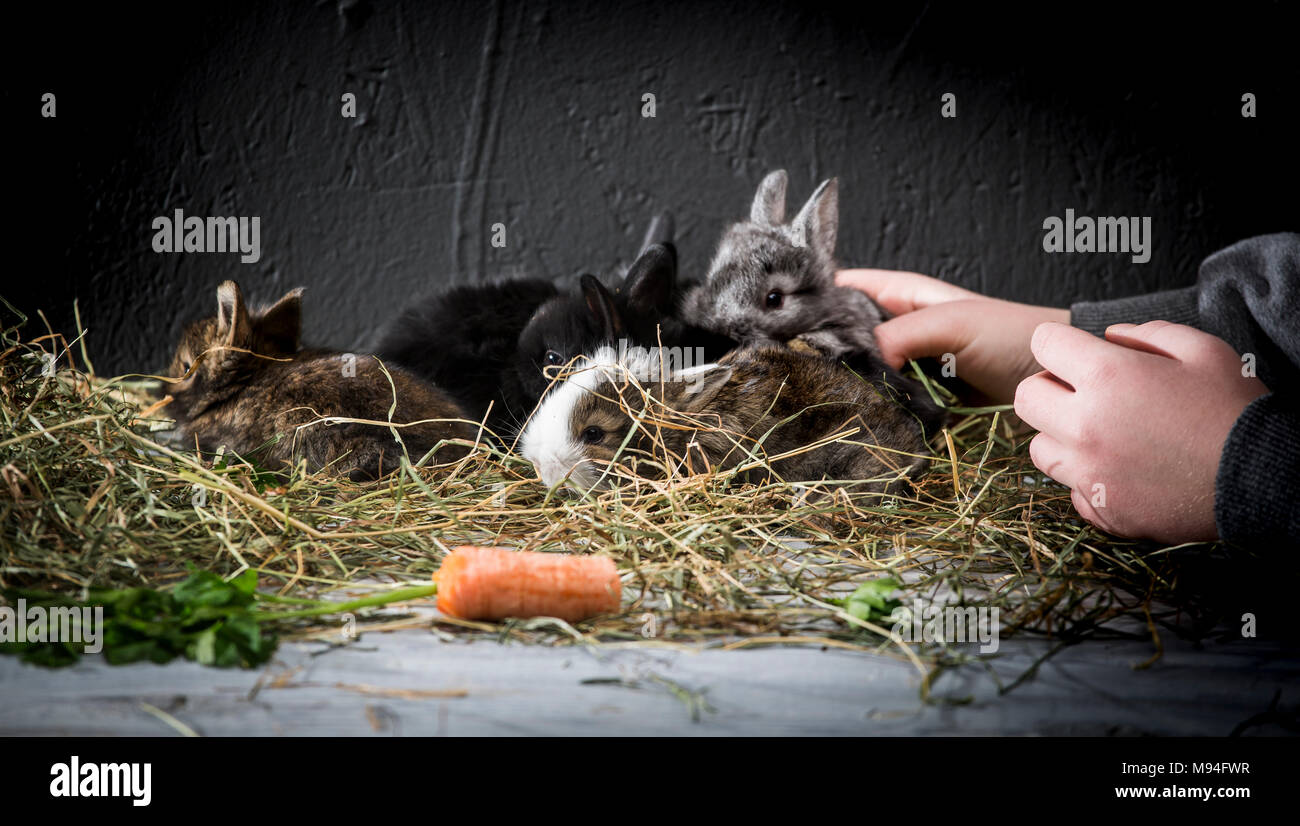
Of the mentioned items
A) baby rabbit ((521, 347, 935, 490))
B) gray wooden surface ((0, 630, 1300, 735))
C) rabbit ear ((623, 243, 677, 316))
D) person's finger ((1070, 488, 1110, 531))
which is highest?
rabbit ear ((623, 243, 677, 316))

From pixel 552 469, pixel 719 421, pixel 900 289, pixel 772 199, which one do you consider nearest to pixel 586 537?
pixel 552 469

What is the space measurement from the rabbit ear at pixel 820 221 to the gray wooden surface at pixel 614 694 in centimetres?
131

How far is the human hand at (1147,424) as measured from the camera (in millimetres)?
1225

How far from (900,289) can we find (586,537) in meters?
1.34

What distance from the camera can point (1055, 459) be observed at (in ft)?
4.47

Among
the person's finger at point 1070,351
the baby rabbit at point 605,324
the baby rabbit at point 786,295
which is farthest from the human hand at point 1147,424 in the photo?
the baby rabbit at point 605,324

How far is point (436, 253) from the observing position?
260 centimetres

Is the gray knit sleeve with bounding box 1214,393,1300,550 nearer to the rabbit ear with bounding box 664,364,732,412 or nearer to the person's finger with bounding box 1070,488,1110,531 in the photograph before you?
the person's finger with bounding box 1070,488,1110,531

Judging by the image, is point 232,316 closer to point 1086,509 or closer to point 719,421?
point 719,421

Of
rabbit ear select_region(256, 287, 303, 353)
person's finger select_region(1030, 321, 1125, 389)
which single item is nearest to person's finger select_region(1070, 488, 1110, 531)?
person's finger select_region(1030, 321, 1125, 389)

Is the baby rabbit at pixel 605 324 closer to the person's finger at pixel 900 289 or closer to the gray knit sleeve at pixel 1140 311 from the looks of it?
the person's finger at pixel 900 289

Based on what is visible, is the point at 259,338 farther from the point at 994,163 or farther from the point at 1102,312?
the point at 994,163

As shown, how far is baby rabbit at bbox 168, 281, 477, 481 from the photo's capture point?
1.51m

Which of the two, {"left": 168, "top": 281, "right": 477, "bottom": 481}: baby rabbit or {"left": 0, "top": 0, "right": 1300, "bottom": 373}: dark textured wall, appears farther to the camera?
{"left": 0, "top": 0, "right": 1300, "bottom": 373}: dark textured wall
